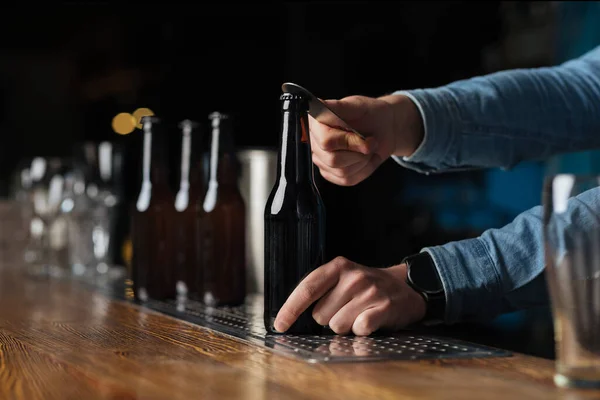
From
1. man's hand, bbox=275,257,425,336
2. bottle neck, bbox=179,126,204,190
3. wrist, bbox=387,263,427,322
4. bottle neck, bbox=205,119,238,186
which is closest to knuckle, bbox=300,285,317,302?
man's hand, bbox=275,257,425,336

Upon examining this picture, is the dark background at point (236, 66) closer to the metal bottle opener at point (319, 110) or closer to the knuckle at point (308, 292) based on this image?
the metal bottle opener at point (319, 110)

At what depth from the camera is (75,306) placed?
60.0 inches

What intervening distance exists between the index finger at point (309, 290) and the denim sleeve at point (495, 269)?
157mm

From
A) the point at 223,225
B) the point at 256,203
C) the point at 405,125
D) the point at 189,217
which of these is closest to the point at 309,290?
the point at 405,125

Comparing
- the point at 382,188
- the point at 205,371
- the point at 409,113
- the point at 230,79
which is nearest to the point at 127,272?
the point at 382,188

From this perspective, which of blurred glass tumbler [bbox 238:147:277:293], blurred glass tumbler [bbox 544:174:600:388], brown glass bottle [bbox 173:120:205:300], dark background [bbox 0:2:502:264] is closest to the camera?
blurred glass tumbler [bbox 544:174:600:388]

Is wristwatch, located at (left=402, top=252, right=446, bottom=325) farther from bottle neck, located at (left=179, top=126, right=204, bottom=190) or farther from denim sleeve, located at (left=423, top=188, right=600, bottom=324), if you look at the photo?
bottle neck, located at (left=179, top=126, right=204, bottom=190)

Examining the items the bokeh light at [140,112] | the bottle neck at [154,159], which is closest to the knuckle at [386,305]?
the bottle neck at [154,159]

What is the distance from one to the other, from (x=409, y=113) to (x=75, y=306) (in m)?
0.65

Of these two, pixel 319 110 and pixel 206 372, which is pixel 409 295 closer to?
pixel 319 110

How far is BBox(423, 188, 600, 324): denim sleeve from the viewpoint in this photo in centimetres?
111

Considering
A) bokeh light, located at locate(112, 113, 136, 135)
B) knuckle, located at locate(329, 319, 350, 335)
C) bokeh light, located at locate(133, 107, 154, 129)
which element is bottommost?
knuckle, located at locate(329, 319, 350, 335)

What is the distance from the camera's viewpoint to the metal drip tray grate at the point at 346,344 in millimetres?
909

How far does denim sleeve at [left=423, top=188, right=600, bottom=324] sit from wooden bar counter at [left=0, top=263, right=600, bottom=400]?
0.22 metres
